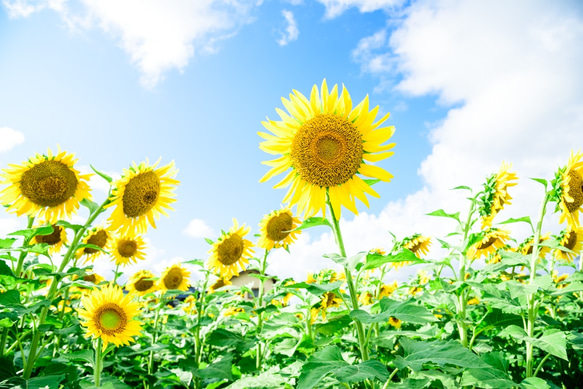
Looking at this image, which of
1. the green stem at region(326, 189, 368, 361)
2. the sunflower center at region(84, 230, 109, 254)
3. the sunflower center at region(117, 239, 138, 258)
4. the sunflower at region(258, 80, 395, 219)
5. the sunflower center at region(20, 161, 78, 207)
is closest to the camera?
the green stem at region(326, 189, 368, 361)

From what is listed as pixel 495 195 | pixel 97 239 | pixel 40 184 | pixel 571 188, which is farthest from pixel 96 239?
pixel 571 188

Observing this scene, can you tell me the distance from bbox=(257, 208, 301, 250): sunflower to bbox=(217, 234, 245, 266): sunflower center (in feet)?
1.19

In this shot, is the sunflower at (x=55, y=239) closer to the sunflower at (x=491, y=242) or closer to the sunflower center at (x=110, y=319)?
the sunflower center at (x=110, y=319)

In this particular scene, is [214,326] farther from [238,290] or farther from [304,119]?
[304,119]

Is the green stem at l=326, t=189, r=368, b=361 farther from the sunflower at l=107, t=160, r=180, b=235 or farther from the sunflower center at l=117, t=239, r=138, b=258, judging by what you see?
the sunflower center at l=117, t=239, r=138, b=258

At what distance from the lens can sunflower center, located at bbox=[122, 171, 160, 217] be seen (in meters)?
3.57

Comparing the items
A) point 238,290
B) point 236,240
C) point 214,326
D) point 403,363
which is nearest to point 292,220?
point 236,240

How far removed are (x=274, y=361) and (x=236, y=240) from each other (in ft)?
5.26

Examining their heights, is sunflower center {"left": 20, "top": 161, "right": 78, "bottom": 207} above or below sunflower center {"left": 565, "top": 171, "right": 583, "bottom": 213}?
above

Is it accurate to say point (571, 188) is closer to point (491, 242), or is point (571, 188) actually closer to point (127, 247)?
point (491, 242)

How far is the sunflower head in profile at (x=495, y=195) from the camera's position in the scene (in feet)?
10.9

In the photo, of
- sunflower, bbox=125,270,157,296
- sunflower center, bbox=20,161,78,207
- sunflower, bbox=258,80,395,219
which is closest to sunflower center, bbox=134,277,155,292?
sunflower, bbox=125,270,157,296

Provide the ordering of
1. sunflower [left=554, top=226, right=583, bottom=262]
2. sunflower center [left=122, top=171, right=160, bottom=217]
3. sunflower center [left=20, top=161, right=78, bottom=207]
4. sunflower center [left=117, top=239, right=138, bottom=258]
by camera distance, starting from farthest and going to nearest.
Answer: sunflower center [left=117, top=239, right=138, bottom=258] < sunflower [left=554, top=226, right=583, bottom=262] < sunflower center [left=122, top=171, right=160, bottom=217] < sunflower center [left=20, top=161, right=78, bottom=207]

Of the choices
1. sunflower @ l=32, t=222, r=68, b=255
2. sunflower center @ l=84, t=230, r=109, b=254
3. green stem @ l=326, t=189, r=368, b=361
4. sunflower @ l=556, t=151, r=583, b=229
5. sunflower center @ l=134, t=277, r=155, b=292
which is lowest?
green stem @ l=326, t=189, r=368, b=361
